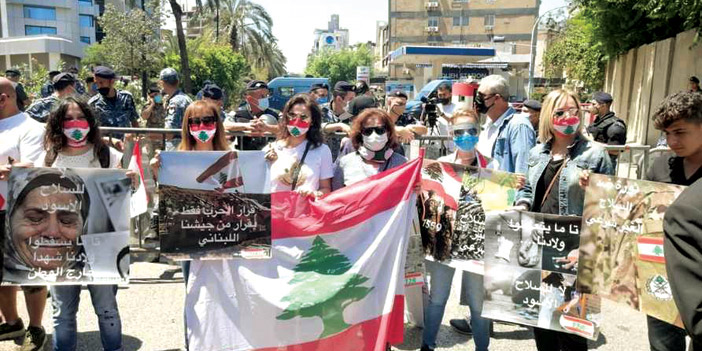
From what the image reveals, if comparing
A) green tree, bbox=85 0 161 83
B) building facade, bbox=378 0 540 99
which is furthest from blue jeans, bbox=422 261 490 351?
building facade, bbox=378 0 540 99

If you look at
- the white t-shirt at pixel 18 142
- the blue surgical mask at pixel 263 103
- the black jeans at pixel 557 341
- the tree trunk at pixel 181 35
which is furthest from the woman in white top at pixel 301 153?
the tree trunk at pixel 181 35

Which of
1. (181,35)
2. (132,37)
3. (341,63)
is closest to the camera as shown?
(181,35)

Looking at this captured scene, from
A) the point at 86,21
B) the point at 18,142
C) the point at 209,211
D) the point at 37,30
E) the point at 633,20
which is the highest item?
the point at 86,21

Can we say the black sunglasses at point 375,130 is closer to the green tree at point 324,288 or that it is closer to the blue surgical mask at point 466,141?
the blue surgical mask at point 466,141

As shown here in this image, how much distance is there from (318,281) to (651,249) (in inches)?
78.3

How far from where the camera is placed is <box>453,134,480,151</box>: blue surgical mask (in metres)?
3.89

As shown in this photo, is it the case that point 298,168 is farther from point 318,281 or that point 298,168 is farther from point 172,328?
point 172,328

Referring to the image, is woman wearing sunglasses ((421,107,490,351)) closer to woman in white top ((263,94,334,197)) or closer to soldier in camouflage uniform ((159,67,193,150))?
woman in white top ((263,94,334,197))

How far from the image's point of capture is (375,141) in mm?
3828

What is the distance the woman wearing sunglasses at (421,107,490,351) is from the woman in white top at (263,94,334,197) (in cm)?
98

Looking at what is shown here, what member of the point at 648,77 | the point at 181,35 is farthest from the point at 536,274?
the point at 181,35

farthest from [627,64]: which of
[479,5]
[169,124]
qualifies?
[479,5]

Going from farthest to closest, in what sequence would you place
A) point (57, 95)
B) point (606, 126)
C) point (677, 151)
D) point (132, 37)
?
1. point (132, 37)
2. point (606, 126)
3. point (57, 95)
4. point (677, 151)

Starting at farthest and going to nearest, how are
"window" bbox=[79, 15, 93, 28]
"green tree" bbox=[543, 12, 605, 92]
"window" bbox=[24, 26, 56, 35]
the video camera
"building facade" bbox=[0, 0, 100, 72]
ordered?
1. "window" bbox=[79, 15, 93, 28]
2. "window" bbox=[24, 26, 56, 35]
3. "building facade" bbox=[0, 0, 100, 72]
4. "green tree" bbox=[543, 12, 605, 92]
5. the video camera
